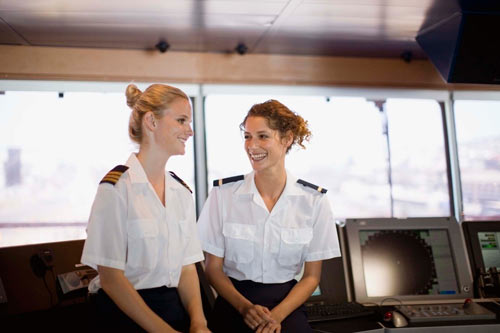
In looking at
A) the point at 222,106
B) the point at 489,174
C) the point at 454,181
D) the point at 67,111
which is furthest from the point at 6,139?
the point at 489,174

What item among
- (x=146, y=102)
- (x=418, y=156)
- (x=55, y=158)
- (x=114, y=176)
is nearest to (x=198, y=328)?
(x=114, y=176)

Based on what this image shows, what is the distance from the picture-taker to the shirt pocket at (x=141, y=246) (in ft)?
6.71

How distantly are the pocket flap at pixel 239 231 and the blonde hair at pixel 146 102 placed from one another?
2.08 feet

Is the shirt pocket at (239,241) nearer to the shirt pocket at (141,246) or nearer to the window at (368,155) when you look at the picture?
the shirt pocket at (141,246)

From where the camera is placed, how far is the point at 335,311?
278cm

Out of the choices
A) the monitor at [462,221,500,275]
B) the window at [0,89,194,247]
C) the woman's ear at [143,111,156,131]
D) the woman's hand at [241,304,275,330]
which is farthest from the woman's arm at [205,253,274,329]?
the window at [0,89,194,247]

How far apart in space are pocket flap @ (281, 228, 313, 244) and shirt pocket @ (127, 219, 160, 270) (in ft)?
2.35

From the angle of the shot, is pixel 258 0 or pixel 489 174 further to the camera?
pixel 489 174

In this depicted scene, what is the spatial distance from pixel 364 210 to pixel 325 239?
256 centimetres

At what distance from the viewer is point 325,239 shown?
2.61m

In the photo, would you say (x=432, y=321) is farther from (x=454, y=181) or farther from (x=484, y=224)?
(x=454, y=181)

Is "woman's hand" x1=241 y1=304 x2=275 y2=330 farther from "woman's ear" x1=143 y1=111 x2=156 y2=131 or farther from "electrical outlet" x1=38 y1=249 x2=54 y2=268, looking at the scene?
"electrical outlet" x1=38 y1=249 x2=54 y2=268

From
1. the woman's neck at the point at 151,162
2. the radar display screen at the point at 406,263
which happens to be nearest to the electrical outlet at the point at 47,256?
the woman's neck at the point at 151,162

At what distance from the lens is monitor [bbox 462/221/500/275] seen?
3.27 meters
